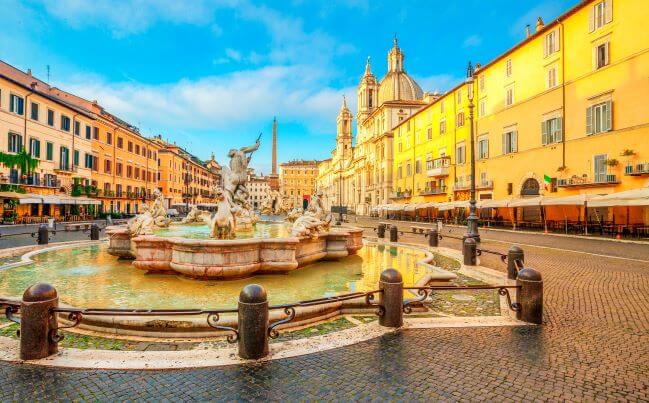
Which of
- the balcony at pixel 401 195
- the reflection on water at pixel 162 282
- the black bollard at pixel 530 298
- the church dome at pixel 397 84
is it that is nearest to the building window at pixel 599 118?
the reflection on water at pixel 162 282

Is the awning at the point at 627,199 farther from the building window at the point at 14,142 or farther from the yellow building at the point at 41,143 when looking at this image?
the building window at the point at 14,142

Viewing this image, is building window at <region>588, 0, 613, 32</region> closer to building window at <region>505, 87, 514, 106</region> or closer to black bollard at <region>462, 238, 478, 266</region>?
building window at <region>505, 87, 514, 106</region>

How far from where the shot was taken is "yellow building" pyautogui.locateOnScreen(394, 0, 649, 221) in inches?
834

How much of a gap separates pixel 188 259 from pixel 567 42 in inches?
1211

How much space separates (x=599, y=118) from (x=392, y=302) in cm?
2622

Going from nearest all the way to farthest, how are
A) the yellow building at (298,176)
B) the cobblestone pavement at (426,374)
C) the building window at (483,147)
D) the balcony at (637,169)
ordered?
the cobblestone pavement at (426,374), the balcony at (637,169), the building window at (483,147), the yellow building at (298,176)

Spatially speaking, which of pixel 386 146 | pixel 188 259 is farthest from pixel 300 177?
pixel 188 259

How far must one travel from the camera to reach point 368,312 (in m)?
5.93

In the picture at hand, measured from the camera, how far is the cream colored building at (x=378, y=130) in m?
62.9

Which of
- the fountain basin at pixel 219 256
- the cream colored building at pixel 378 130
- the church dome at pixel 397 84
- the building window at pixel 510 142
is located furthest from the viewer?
the church dome at pixel 397 84

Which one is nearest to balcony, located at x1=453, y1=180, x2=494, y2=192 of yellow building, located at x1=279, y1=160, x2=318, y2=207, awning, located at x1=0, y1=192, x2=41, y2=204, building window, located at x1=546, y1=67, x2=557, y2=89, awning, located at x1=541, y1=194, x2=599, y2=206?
awning, located at x1=541, y1=194, x2=599, y2=206

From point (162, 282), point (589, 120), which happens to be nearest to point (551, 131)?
point (589, 120)

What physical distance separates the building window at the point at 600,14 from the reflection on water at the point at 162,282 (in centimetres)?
2381

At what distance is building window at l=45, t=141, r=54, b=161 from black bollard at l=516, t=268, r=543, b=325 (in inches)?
1540
